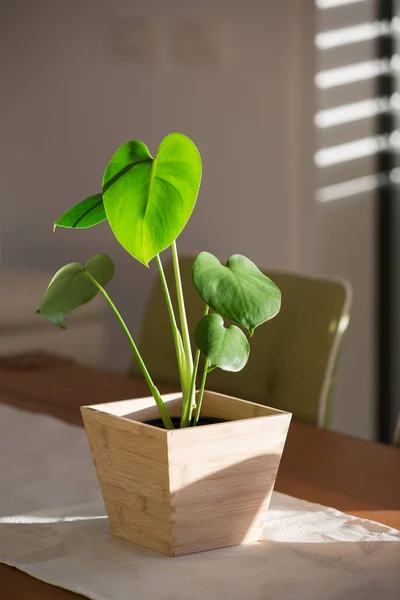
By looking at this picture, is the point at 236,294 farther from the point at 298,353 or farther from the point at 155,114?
the point at 155,114

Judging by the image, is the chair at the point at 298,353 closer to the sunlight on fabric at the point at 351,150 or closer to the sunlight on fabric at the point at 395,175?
the sunlight on fabric at the point at 351,150

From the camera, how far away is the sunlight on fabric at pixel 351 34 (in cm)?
255

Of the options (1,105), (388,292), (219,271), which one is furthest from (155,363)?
(388,292)

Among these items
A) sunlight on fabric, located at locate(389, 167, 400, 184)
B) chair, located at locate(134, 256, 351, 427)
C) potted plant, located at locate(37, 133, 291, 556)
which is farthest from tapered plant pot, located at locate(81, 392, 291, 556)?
sunlight on fabric, located at locate(389, 167, 400, 184)

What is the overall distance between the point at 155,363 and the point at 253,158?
918mm

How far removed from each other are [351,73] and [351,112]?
108 millimetres

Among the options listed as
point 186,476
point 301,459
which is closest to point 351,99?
point 301,459

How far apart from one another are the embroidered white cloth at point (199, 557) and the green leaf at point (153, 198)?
267 mm

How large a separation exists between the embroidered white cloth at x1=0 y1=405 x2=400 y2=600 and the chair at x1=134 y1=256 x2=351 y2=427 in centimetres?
53

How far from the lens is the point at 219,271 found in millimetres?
717

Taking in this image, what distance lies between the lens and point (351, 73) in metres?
→ 2.64

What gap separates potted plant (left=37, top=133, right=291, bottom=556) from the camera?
27.7 inches

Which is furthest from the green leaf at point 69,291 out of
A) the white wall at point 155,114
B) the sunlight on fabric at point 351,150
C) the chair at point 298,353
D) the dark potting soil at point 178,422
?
the sunlight on fabric at point 351,150

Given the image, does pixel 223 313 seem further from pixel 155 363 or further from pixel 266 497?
pixel 155 363
